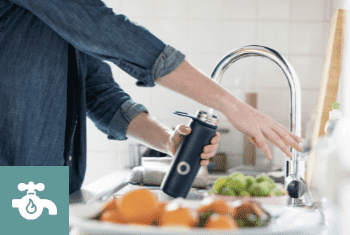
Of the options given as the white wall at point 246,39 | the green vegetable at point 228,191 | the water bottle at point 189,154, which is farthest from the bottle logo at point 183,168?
the white wall at point 246,39

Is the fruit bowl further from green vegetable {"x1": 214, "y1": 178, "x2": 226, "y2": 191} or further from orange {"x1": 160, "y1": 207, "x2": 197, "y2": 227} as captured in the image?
green vegetable {"x1": 214, "y1": 178, "x2": 226, "y2": 191}

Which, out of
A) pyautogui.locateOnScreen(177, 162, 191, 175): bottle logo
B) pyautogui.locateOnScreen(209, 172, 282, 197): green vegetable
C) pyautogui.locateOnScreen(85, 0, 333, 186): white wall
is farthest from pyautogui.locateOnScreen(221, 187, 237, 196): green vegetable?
pyautogui.locateOnScreen(85, 0, 333, 186): white wall

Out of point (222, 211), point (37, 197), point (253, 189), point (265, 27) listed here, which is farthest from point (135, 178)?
point (265, 27)

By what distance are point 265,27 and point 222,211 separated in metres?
1.39

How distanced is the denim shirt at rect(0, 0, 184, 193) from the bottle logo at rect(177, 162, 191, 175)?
0.41 ft

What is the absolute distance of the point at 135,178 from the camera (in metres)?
0.89

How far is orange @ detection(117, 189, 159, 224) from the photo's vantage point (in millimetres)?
317

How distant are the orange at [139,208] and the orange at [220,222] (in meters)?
0.06

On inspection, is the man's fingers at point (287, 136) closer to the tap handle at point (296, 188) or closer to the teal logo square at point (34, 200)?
the tap handle at point (296, 188)

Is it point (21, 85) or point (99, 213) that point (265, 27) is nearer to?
point (21, 85)

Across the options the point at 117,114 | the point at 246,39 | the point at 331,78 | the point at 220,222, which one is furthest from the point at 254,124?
the point at 246,39

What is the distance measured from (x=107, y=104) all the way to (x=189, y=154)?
33 centimetres

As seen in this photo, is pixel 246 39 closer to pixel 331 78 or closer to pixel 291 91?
pixel 331 78

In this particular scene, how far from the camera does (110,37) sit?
0.44 meters
